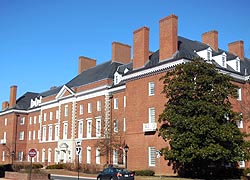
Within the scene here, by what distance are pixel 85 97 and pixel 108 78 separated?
6.35 meters

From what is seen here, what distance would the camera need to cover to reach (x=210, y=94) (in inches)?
1348

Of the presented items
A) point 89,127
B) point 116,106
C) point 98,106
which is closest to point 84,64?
point 98,106

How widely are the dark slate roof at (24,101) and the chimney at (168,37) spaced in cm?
5081

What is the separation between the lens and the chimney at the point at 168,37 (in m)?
42.0

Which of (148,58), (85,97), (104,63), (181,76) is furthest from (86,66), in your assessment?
(181,76)

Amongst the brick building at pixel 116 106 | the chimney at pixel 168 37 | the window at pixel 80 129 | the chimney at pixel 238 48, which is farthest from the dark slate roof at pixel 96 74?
the chimney at pixel 238 48

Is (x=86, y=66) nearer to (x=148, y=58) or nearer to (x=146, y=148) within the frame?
(x=148, y=58)

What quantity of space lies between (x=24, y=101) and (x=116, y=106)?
39.2 metres

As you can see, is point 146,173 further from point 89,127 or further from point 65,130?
point 65,130

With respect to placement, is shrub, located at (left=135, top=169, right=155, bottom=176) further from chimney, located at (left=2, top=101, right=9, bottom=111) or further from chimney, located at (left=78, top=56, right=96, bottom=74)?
chimney, located at (left=2, top=101, right=9, bottom=111)

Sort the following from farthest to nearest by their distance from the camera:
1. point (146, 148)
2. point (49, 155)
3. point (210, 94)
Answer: point (49, 155)
point (146, 148)
point (210, 94)

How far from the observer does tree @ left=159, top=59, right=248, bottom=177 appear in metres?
32.8

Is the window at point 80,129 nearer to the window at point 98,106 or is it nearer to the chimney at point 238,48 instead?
the window at point 98,106

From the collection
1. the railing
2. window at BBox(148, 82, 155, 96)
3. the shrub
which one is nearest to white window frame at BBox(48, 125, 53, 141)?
the railing
